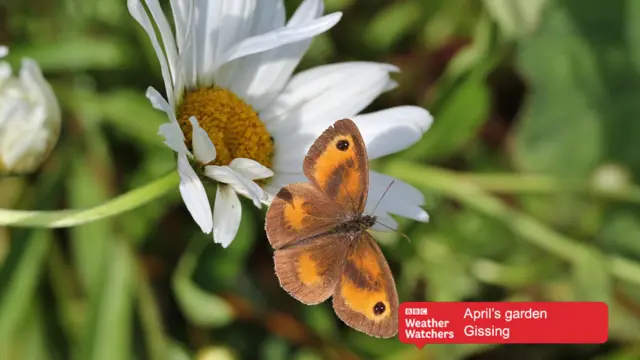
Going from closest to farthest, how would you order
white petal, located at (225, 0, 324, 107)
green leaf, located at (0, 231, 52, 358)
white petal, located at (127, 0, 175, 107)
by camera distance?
white petal, located at (127, 0, 175, 107) < white petal, located at (225, 0, 324, 107) < green leaf, located at (0, 231, 52, 358)

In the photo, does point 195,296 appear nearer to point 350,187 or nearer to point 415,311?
point 415,311

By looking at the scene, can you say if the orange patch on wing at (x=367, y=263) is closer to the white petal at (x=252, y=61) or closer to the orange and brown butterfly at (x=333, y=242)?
the orange and brown butterfly at (x=333, y=242)

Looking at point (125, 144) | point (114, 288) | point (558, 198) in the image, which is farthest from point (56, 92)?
point (558, 198)

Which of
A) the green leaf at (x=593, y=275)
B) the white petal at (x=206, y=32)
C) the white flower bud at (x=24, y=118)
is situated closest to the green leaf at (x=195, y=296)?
the white flower bud at (x=24, y=118)

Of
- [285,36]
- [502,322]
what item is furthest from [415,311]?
[285,36]

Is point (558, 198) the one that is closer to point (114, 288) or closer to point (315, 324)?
point (315, 324)

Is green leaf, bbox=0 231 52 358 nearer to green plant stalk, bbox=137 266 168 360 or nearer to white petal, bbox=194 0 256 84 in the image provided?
green plant stalk, bbox=137 266 168 360

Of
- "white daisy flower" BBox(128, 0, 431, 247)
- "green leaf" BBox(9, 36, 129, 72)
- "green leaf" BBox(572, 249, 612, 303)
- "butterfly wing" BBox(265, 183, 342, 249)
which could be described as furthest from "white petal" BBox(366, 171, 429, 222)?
"green leaf" BBox(9, 36, 129, 72)
